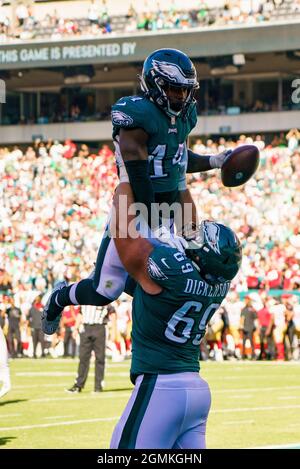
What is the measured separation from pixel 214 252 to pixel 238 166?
5.60ft

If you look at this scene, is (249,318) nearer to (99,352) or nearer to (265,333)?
→ (265,333)

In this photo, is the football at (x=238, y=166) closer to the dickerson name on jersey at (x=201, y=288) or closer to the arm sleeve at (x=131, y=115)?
the arm sleeve at (x=131, y=115)

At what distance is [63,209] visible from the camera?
27266 mm

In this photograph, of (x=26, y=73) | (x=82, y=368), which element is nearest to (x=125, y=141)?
(x=82, y=368)

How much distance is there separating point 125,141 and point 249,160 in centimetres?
97

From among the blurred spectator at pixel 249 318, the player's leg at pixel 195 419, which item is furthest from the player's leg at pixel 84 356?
the player's leg at pixel 195 419

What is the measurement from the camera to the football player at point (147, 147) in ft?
19.8

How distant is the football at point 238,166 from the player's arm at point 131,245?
3.30ft

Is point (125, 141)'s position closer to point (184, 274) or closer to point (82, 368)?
point (184, 274)

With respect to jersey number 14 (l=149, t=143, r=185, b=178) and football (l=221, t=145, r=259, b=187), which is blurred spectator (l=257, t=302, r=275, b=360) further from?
jersey number 14 (l=149, t=143, r=185, b=178)

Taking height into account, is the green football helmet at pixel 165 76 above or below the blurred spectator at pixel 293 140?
above

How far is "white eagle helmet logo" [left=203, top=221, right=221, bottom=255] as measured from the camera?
16.6ft

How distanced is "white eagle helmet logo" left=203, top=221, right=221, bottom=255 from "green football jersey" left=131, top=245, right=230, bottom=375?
13 cm

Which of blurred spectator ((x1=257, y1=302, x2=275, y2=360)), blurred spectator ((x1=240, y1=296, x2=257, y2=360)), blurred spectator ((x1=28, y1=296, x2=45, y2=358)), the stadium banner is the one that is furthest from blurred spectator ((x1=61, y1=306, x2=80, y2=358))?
the stadium banner
